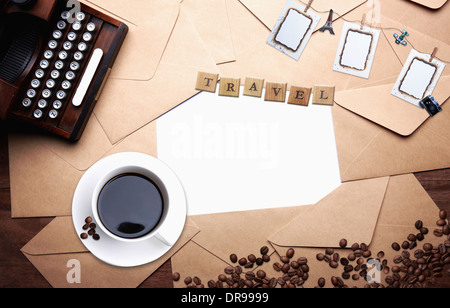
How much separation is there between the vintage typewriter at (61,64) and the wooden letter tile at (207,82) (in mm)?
238

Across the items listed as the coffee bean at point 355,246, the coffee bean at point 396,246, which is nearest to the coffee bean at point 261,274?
the coffee bean at point 355,246

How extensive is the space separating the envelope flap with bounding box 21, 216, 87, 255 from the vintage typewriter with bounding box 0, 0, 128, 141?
24 centimetres

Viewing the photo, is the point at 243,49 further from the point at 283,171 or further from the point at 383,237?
the point at 383,237

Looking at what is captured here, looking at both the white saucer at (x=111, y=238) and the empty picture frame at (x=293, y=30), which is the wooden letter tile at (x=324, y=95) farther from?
the white saucer at (x=111, y=238)

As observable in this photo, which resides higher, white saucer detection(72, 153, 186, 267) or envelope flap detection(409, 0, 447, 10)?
envelope flap detection(409, 0, 447, 10)

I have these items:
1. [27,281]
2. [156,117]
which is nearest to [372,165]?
[156,117]

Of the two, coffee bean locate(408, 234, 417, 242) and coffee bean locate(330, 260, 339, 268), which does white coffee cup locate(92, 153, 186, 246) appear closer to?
coffee bean locate(330, 260, 339, 268)

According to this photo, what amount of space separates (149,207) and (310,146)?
47 centimetres

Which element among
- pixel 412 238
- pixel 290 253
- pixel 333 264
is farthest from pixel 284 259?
pixel 412 238

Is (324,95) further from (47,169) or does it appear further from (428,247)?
(47,169)

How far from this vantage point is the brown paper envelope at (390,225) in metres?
1.05

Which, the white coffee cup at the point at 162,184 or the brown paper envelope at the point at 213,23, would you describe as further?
the brown paper envelope at the point at 213,23

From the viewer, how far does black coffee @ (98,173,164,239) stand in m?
0.96

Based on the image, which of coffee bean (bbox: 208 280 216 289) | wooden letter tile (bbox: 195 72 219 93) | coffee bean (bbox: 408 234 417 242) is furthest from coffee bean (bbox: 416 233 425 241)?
wooden letter tile (bbox: 195 72 219 93)
